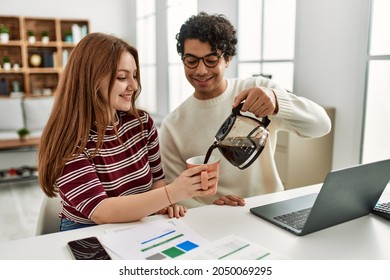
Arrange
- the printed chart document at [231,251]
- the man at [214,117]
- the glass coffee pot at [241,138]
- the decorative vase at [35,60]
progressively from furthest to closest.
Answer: the decorative vase at [35,60] → the man at [214,117] → the glass coffee pot at [241,138] → the printed chart document at [231,251]

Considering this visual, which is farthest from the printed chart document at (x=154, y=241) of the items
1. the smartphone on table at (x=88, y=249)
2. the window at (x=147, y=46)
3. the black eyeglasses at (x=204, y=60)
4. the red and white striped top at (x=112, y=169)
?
the window at (x=147, y=46)

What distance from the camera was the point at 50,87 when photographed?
544cm

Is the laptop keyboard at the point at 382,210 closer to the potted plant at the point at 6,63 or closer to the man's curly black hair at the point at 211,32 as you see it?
the man's curly black hair at the point at 211,32

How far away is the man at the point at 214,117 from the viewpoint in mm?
1391

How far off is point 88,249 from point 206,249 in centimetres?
27

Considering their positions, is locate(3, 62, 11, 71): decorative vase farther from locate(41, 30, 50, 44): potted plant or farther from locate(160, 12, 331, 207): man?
locate(160, 12, 331, 207): man

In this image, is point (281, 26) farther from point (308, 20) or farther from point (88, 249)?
point (88, 249)

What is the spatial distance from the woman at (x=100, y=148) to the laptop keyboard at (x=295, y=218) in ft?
0.79

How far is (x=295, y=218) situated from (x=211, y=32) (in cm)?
74

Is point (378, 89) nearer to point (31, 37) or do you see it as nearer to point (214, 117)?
point (214, 117)

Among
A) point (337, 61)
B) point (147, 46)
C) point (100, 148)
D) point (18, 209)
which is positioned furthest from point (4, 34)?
point (100, 148)

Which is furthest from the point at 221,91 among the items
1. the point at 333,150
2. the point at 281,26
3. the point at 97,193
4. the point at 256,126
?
the point at 281,26

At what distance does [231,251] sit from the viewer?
0.86m

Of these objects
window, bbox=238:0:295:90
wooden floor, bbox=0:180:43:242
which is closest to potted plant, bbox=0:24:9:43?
wooden floor, bbox=0:180:43:242
